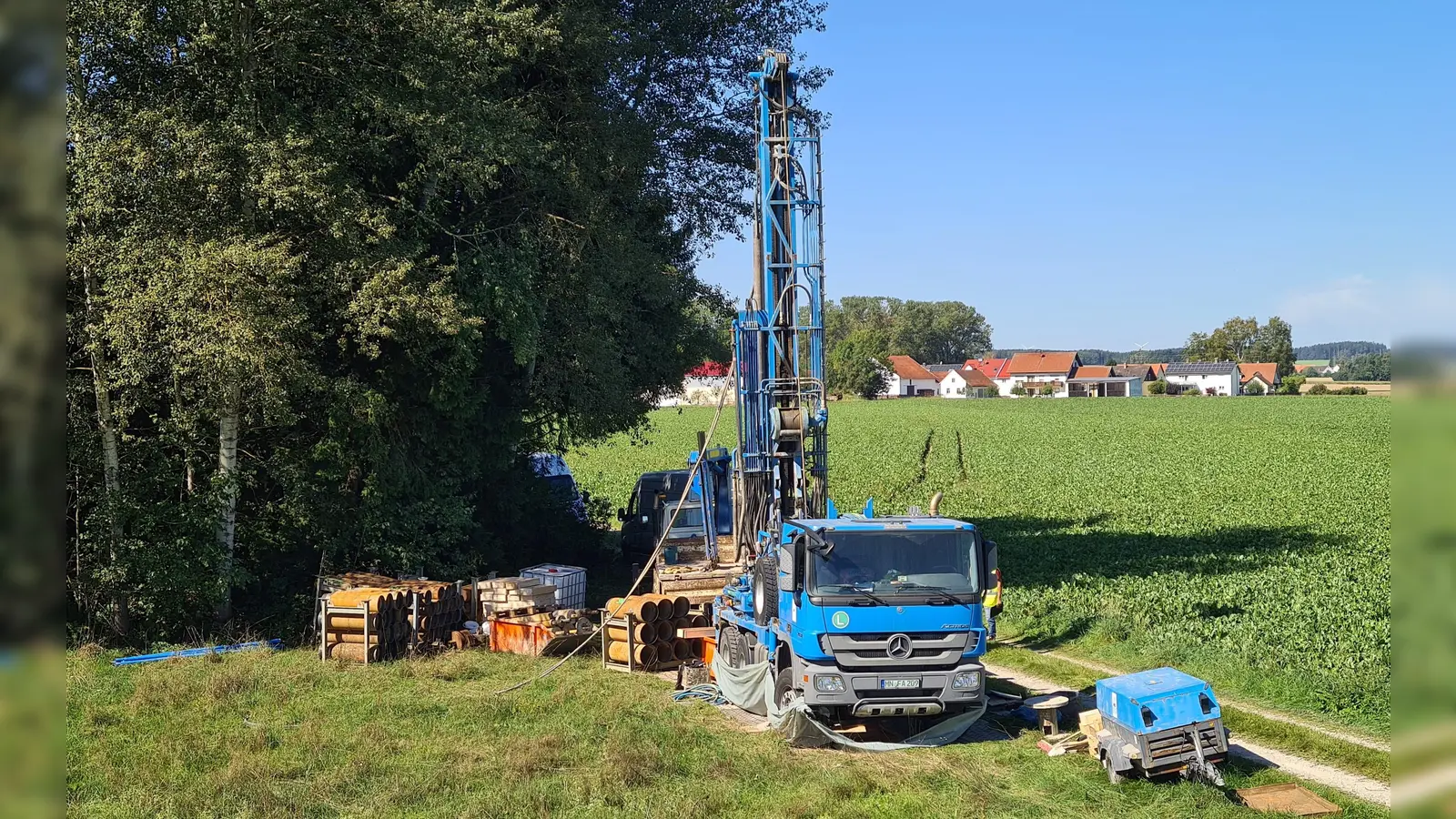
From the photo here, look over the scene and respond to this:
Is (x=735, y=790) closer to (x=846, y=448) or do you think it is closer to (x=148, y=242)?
(x=148, y=242)

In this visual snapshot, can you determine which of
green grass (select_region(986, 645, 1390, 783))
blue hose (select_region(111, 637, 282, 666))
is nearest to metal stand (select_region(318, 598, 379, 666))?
blue hose (select_region(111, 637, 282, 666))

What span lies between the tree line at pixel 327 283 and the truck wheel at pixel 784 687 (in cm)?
855

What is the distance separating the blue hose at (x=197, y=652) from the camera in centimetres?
1711

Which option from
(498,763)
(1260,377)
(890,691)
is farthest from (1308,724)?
(1260,377)

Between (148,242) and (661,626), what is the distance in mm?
9563

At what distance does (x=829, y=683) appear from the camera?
12.9 metres

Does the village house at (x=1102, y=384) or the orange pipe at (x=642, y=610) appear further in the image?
the village house at (x=1102, y=384)

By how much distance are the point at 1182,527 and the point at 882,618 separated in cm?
2224

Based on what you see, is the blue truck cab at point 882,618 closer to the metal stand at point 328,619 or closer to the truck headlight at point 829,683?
the truck headlight at point 829,683

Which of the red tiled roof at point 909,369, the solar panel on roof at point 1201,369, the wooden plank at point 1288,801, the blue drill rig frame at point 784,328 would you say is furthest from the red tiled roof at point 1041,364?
the wooden plank at point 1288,801

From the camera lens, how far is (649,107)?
1113 inches

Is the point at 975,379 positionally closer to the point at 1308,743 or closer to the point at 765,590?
the point at 765,590

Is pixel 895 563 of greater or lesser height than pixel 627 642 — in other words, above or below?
above

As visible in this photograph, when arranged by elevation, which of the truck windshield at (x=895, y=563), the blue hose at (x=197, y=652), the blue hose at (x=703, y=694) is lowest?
the blue hose at (x=703, y=694)
